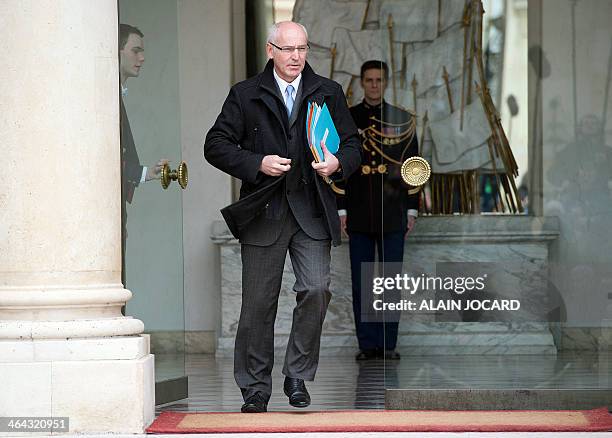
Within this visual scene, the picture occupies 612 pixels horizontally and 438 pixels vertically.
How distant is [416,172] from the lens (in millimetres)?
6609

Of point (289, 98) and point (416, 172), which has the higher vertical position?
point (289, 98)

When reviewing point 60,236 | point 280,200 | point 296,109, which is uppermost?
point 296,109

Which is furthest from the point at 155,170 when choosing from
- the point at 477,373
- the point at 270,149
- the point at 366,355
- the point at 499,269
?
the point at 366,355

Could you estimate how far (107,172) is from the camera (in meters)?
5.65

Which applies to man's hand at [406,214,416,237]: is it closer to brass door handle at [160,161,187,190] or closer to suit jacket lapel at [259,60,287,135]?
suit jacket lapel at [259,60,287,135]

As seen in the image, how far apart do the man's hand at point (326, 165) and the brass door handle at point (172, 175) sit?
1162mm

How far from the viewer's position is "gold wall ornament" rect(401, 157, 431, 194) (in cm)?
660

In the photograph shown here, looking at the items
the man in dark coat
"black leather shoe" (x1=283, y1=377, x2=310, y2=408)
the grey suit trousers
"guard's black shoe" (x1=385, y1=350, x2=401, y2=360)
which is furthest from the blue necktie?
"guard's black shoe" (x1=385, y1=350, x2=401, y2=360)

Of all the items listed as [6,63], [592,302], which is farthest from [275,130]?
[592,302]

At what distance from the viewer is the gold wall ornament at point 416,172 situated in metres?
6.60

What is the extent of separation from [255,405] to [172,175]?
4.46 ft

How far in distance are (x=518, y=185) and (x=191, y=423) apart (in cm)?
204

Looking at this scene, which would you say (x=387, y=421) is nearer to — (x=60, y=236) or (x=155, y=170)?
(x=60, y=236)

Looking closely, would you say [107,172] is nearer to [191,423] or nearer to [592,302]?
[191,423]
